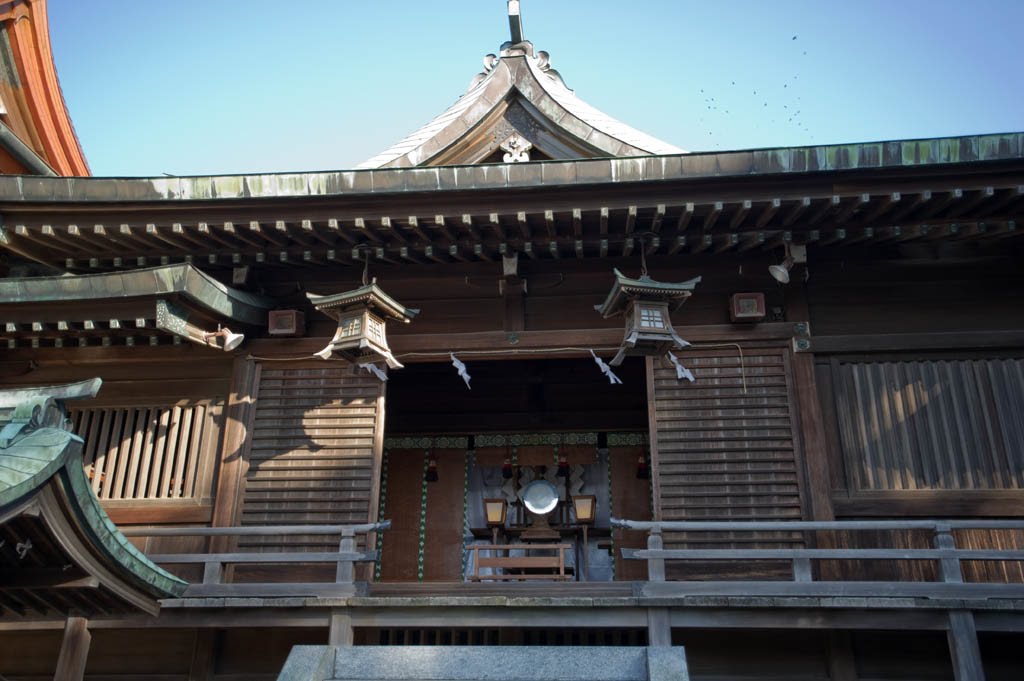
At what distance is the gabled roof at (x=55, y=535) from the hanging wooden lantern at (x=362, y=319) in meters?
2.86

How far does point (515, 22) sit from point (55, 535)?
8.84m

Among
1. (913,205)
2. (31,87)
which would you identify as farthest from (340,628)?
(31,87)

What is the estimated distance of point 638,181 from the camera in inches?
332

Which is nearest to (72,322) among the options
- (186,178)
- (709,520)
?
(186,178)

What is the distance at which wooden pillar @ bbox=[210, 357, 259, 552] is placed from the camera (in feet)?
29.3

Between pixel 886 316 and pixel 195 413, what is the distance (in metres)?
7.74

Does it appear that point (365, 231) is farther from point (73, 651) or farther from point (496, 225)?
point (73, 651)

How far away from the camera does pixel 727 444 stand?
8.68 metres

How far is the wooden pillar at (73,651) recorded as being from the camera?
7613 millimetres

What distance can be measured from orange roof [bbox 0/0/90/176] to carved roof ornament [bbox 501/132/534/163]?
8022mm

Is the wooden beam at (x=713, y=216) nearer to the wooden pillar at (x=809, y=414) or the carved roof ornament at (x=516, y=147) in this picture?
the wooden pillar at (x=809, y=414)

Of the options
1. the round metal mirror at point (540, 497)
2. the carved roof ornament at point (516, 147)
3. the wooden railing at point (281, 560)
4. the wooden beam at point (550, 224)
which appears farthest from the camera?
the round metal mirror at point (540, 497)

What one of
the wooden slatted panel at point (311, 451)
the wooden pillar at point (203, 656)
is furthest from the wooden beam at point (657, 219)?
the wooden pillar at point (203, 656)

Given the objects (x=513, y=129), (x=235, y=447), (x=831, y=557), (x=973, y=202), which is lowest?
(x=831, y=557)
